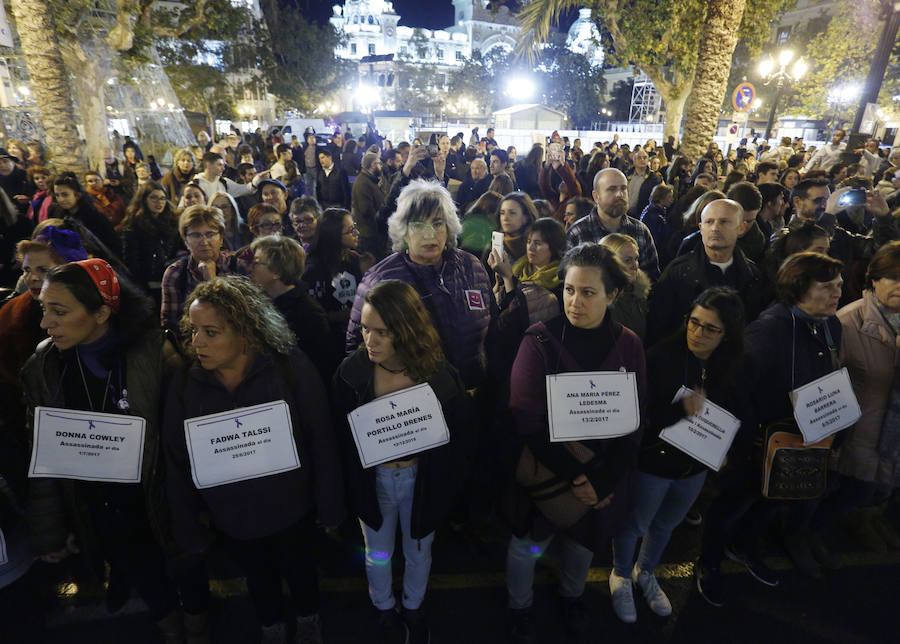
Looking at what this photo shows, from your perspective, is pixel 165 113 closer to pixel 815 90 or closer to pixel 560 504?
pixel 560 504

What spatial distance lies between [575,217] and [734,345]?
115 inches

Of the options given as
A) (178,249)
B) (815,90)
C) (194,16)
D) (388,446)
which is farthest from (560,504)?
(815,90)

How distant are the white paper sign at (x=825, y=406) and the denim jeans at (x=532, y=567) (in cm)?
130

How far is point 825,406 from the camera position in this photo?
2.52m

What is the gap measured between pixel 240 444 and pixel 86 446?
0.67 metres

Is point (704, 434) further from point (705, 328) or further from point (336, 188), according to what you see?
point (336, 188)

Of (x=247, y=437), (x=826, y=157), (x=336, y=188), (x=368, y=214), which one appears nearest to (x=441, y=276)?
(x=247, y=437)

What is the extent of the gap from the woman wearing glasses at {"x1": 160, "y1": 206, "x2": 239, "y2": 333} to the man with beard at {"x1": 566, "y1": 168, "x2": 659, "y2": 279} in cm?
287

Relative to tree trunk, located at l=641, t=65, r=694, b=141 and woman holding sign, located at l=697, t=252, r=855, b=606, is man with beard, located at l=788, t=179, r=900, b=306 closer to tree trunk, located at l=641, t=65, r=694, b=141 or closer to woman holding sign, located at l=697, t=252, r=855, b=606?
woman holding sign, located at l=697, t=252, r=855, b=606

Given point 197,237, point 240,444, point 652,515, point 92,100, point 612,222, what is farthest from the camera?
point 92,100

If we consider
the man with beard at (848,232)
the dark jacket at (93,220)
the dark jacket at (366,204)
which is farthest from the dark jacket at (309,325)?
the man with beard at (848,232)

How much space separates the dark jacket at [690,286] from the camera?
3.42 meters

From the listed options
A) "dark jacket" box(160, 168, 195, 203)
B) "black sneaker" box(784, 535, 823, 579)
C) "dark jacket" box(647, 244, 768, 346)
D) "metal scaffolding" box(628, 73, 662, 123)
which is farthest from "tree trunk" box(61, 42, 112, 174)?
"metal scaffolding" box(628, 73, 662, 123)

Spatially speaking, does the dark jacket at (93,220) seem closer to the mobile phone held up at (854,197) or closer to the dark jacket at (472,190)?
the dark jacket at (472,190)
